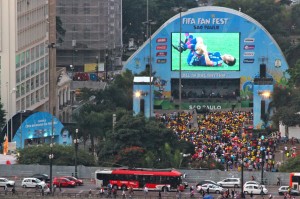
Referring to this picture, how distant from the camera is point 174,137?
9500cm

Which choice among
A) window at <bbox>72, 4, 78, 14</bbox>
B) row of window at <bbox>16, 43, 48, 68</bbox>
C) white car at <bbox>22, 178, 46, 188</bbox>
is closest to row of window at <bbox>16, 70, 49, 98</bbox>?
row of window at <bbox>16, 43, 48, 68</bbox>

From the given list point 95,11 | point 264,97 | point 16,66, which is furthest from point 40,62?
point 95,11

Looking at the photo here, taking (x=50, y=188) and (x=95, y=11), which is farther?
(x=95, y=11)

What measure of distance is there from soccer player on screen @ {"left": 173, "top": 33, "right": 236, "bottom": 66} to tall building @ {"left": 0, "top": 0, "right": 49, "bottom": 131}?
15.2 m

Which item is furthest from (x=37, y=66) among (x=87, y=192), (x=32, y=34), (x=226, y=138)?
(x=87, y=192)

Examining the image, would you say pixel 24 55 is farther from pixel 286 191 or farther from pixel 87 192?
pixel 286 191

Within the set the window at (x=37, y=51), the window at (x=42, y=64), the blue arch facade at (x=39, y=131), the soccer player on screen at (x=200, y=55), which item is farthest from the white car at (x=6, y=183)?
the soccer player on screen at (x=200, y=55)

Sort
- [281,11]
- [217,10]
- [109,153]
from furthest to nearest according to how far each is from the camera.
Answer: [281,11], [217,10], [109,153]

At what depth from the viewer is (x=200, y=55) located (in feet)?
416

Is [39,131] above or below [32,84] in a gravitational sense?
below

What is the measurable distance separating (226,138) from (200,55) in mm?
25805

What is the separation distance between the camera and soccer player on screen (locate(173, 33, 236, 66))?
416 ft

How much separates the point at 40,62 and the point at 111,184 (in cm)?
3163

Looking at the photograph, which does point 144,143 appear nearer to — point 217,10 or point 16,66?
point 16,66
